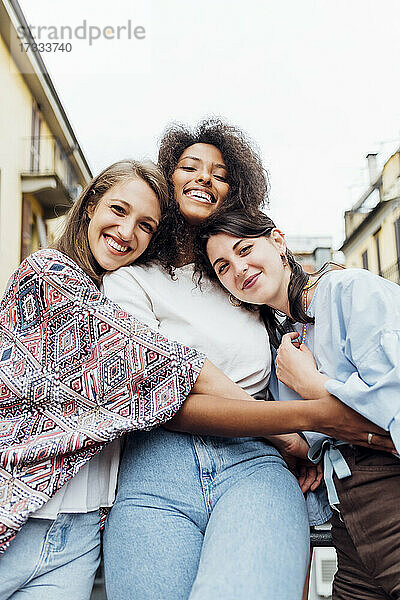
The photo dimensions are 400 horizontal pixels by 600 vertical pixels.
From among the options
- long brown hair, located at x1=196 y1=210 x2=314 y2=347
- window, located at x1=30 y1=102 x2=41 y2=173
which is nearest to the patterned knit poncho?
long brown hair, located at x1=196 y1=210 x2=314 y2=347

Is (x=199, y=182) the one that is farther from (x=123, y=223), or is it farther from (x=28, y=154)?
(x=28, y=154)

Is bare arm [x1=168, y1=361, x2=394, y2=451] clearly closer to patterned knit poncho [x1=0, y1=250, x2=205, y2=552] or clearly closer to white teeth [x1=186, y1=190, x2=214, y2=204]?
patterned knit poncho [x1=0, y1=250, x2=205, y2=552]

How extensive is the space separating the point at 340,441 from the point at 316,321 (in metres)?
0.24

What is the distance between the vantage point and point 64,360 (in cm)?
114

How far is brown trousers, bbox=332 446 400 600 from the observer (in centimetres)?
108

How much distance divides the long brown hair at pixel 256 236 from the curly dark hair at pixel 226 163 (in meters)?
0.05

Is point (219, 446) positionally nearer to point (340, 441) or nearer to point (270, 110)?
point (340, 441)

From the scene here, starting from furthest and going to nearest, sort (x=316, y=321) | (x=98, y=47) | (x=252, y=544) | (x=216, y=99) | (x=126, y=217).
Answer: (x=216, y=99) → (x=98, y=47) → (x=126, y=217) → (x=316, y=321) → (x=252, y=544)

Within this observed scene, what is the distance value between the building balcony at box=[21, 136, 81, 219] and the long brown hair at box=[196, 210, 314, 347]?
385cm

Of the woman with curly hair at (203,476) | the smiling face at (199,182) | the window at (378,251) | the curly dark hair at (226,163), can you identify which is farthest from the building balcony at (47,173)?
the window at (378,251)

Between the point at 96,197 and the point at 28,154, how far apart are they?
4.10m

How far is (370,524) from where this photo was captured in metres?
1.11

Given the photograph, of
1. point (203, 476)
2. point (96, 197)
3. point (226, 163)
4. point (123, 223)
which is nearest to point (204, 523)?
point (203, 476)

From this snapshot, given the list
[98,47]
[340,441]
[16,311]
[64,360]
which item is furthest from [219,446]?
[98,47]
